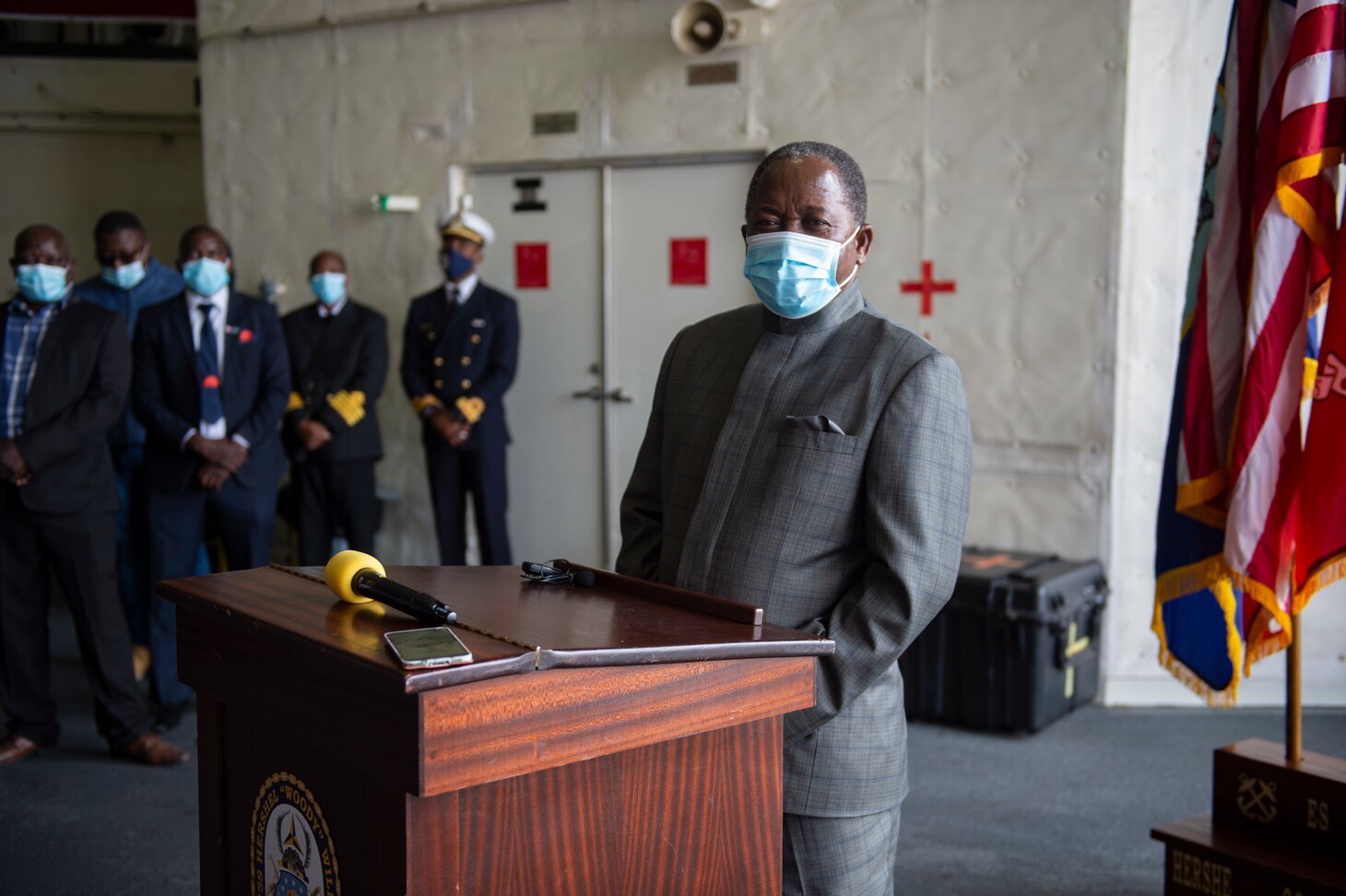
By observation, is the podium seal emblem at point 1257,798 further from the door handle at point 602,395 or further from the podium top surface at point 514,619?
the door handle at point 602,395

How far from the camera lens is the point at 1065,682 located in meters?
4.38

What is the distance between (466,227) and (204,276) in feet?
4.38

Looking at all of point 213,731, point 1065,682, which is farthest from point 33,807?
point 1065,682

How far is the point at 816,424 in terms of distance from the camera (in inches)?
63.5

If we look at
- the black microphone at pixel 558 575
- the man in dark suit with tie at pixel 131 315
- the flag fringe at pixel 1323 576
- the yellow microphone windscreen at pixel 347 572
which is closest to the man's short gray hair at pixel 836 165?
the black microphone at pixel 558 575

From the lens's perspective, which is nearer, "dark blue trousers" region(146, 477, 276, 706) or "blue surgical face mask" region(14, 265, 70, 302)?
→ "blue surgical face mask" region(14, 265, 70, 302)

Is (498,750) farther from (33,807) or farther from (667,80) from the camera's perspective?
(667,80)

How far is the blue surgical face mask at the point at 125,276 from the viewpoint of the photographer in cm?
479

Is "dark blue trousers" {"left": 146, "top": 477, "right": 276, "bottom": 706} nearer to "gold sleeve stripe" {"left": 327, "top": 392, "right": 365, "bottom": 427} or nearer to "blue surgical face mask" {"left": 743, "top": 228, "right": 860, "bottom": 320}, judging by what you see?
"gold sleeve stripe" {"left": 327, "top": 392, "right": 365, "bottom": 427}

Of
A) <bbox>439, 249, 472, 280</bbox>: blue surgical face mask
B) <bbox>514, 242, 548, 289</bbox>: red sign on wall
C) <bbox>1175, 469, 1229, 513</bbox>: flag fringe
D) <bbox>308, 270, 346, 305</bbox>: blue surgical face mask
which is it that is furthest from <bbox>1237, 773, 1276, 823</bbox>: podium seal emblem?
<bbox>308, 270, 346, 305</bbox>: blue surgical face mask

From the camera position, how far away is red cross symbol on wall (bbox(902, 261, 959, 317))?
479 centimetres

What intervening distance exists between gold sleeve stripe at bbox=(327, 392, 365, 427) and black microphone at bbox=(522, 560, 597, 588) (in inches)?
149

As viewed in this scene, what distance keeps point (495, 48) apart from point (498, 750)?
506cm

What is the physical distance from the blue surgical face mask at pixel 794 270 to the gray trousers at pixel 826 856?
0.71 metres
